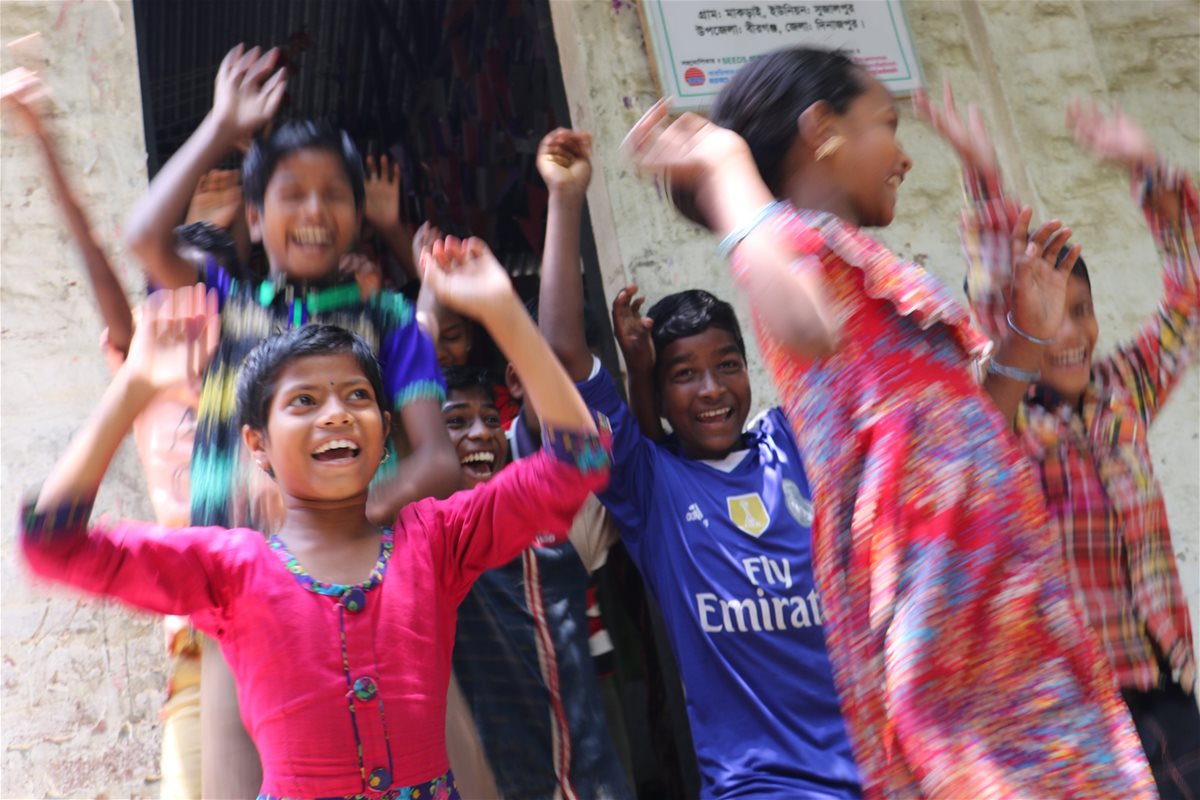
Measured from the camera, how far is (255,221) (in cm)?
240

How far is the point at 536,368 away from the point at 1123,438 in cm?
122

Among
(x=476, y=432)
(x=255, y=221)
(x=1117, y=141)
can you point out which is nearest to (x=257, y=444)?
(x=255, y=221)

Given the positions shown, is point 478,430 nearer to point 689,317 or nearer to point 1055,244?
point 689,317

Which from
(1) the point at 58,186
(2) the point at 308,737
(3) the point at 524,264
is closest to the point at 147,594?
(2) the point at 308,737

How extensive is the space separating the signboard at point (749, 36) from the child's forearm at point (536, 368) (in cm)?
160

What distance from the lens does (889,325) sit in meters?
1.54

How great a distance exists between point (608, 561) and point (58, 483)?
1.68m

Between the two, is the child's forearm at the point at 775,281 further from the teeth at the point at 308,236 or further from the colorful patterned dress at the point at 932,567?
the teeth at the point at 308,236

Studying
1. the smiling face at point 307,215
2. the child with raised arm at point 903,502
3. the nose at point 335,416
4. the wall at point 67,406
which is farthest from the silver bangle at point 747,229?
the wall at point 67,406

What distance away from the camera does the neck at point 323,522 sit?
6.28ft

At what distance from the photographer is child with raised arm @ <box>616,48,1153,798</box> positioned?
1.32 meters

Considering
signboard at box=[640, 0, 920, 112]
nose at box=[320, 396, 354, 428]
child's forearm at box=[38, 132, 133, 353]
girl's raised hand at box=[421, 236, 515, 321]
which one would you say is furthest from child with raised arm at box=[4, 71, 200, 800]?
signboard at box=[640, 0, 920, 112]

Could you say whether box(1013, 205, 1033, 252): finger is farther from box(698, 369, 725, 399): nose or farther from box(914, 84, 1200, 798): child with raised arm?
Answer: box(698, 369, 725, 399): nose

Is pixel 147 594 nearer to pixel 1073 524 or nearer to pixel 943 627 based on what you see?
pixel 943 627
